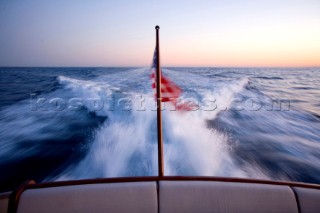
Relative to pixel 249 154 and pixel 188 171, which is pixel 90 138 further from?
pixel 249 154

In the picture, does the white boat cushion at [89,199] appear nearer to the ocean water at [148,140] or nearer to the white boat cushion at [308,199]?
the white boat cushion at [308,199]

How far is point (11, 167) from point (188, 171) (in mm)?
4752

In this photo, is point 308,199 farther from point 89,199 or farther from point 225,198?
point 89,199

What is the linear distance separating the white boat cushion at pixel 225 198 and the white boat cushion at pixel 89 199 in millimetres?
163

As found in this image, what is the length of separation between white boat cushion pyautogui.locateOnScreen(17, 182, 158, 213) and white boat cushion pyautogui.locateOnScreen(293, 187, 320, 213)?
1390 mm

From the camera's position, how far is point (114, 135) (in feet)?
21.7

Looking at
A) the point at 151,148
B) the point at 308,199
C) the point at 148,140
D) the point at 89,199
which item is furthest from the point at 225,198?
the point at 148,140

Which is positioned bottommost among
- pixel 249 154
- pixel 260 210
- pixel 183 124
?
pixel 249 154

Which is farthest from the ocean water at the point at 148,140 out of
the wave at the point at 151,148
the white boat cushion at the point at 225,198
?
the white boat cushion at the point at 225,198

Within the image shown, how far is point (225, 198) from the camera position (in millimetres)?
1729

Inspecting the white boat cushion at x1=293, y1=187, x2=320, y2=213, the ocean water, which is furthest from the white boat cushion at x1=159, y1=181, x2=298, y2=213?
the ocean water

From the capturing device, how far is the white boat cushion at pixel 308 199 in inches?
66.6

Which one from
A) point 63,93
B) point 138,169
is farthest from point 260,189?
point 63,93

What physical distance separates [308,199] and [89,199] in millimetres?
2089
